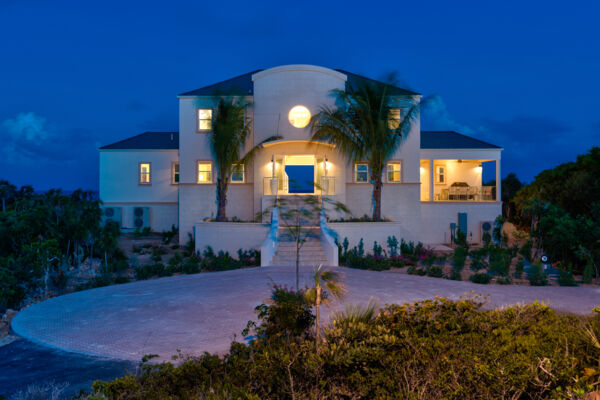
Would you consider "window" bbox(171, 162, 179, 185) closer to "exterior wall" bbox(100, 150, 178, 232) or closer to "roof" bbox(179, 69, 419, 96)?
"exterior wall" bbox(100, 150, 178, 232)

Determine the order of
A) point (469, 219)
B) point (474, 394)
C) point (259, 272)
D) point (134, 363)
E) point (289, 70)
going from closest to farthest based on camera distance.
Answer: point (474, 394), point (134, 363), point (259, 272), point (289, 70), point (469, 219)

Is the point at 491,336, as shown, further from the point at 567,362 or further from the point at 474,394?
the point at 474,394

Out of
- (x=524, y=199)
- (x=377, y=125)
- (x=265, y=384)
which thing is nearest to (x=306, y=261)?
(x=377, y=125)

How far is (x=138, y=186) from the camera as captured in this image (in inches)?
928

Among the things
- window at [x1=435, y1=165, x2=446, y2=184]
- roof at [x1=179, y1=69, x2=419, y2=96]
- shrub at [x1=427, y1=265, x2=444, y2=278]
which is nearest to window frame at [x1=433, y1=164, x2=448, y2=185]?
window at [x1=435, y1=165, x2=446, y2=184]

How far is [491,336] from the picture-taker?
498cm

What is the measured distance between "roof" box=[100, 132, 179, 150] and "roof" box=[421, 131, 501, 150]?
15.8 metres

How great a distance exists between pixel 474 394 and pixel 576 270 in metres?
12.5

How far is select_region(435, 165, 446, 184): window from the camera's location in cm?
2562

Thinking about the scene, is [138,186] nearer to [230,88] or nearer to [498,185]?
[230,88]

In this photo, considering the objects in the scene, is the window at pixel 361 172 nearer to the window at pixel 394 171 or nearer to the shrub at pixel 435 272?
the window at pixel 394 171

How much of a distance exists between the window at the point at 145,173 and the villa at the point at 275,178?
58 mm

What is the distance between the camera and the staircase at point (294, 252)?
13.7 metres

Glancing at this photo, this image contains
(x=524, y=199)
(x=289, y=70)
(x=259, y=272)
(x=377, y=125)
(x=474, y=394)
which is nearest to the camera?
(x=474, y=394)
